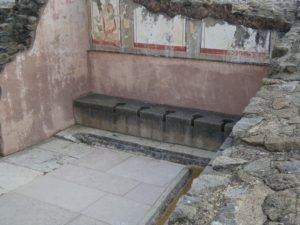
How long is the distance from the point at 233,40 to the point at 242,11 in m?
0.45

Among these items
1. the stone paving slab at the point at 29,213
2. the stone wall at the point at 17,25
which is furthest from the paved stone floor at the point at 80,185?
the stone wall at the point at 17,25

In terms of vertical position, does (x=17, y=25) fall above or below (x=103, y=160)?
above

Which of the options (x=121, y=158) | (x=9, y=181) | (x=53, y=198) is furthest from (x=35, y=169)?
(x=121, y=158)

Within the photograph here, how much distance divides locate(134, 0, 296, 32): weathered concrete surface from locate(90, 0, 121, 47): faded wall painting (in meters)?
0.81

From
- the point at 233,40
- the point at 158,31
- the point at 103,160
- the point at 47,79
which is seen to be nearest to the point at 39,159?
the point at 103,160

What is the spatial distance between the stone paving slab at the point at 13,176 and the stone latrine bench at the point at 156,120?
1.71m

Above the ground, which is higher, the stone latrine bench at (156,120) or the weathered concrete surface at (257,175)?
the weathered concrete surface at (257,175)

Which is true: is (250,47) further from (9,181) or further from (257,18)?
(9,181)

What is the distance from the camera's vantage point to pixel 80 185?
5.20m

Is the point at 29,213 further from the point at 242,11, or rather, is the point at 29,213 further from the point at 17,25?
the point at 242,11

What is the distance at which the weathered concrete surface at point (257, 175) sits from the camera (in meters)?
2.17

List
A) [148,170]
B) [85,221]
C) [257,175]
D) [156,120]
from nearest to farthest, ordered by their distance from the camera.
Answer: [257,175] < [85,221] < [148,170] < [156,120]

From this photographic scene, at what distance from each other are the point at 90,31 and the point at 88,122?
1.65 metres

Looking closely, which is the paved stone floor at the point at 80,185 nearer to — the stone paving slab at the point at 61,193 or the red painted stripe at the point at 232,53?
the stone paving slab at the point at 61,193
